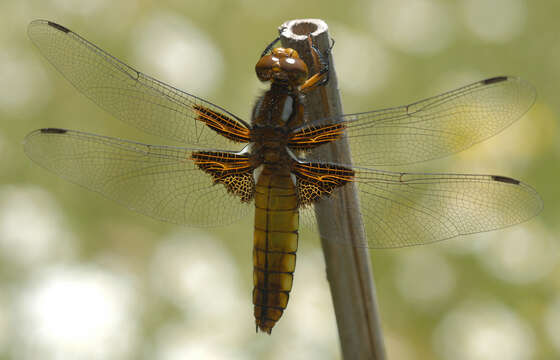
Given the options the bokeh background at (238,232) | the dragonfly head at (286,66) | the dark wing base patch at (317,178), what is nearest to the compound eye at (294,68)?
the dragonfly head at (286,66)

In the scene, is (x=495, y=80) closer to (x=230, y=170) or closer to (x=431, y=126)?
(x=431, y=126)

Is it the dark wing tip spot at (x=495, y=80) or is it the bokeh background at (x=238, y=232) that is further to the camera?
the bokeh background at (x=238, y=232)

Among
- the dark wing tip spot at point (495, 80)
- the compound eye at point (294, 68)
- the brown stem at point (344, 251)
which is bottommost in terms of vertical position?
the brown stem at point (344, 251)

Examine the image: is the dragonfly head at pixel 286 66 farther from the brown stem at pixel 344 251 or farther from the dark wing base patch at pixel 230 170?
the dark wing base patch at pixel 230 170

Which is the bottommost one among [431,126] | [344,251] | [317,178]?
[344,251]

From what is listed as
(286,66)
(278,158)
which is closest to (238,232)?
(278,158)

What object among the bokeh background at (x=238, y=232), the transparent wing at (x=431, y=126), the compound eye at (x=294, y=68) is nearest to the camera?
the compound eye at (x=294, y=68)
